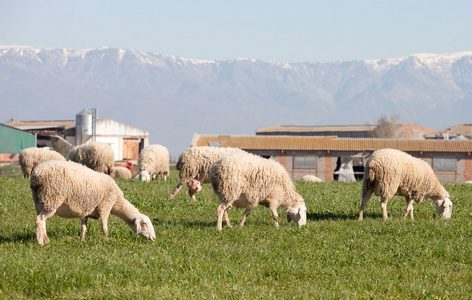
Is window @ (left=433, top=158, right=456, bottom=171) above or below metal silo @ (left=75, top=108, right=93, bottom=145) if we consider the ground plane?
below

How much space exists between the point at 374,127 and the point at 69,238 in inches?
4700

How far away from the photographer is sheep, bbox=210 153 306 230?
38.9 ft

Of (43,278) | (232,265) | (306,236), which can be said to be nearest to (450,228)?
(306,236)

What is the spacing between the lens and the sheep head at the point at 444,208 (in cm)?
1443

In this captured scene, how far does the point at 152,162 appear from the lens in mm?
25969

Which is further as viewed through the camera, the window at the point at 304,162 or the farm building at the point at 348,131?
the farm building at the point at 348,131

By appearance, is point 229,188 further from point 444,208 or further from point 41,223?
point 444,208

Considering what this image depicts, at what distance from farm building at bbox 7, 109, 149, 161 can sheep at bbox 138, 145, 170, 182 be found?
45.5 m

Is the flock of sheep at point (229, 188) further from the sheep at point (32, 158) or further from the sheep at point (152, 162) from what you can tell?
the sheep at point (32, 158)

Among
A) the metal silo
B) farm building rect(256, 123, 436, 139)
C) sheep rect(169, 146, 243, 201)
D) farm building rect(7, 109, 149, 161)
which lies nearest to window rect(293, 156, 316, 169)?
farm building rect(7, 109, 149, 161)

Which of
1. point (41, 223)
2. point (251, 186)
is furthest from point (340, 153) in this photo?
point (41, 223)

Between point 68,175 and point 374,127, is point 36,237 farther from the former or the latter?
point 374,127

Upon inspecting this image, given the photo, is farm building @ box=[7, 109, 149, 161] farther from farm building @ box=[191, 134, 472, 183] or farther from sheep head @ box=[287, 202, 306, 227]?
sheep head @ box=[287, 202, 306, 227]

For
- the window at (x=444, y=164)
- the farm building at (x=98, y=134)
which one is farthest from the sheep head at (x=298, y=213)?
the farm building at (x=98, y=134)
